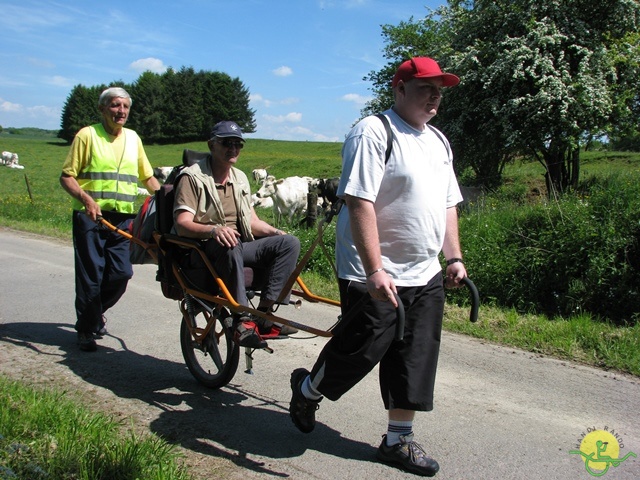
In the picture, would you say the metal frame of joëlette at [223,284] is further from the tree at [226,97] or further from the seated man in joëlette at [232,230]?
the tree at [226,97]

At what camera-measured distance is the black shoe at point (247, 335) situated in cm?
428

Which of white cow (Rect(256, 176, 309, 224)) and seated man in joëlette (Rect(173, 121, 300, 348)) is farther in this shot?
white cow (Rect(256, 176, 309, 224))

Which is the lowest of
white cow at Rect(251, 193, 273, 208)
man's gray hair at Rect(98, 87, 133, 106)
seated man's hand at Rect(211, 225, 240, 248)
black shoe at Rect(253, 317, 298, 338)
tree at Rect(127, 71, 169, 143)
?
black shoe at Rect(253, 317, 298, 338)

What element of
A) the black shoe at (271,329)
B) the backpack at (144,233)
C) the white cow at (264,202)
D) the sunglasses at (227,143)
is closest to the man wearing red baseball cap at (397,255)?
the black shoe at (271,329)

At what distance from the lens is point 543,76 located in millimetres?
13023

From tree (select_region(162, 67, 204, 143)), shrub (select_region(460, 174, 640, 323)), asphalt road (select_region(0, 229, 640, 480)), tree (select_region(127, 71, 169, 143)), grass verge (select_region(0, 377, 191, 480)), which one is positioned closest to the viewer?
grass verge (select_region(0, 377, 191, 480))

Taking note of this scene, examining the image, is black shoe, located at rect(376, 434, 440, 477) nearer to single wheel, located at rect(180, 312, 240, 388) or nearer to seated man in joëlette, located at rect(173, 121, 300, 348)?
seated man in joëlette, located at rect(173, 121, 300, 348)

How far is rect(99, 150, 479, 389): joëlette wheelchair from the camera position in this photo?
15.2 ft

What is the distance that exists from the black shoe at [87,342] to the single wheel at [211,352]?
1.06 metres

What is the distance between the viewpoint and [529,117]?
13.3 meters

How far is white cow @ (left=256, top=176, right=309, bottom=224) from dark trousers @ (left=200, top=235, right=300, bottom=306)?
1170 centimetres

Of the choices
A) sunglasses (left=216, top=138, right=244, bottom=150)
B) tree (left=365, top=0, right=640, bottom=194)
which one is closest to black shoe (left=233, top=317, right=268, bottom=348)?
sunglasses (left=216, top=138, right=244, bottom=150)

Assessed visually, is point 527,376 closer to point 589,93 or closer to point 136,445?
point 136,445

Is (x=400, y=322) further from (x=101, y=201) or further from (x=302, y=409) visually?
(x=101, y=201)
